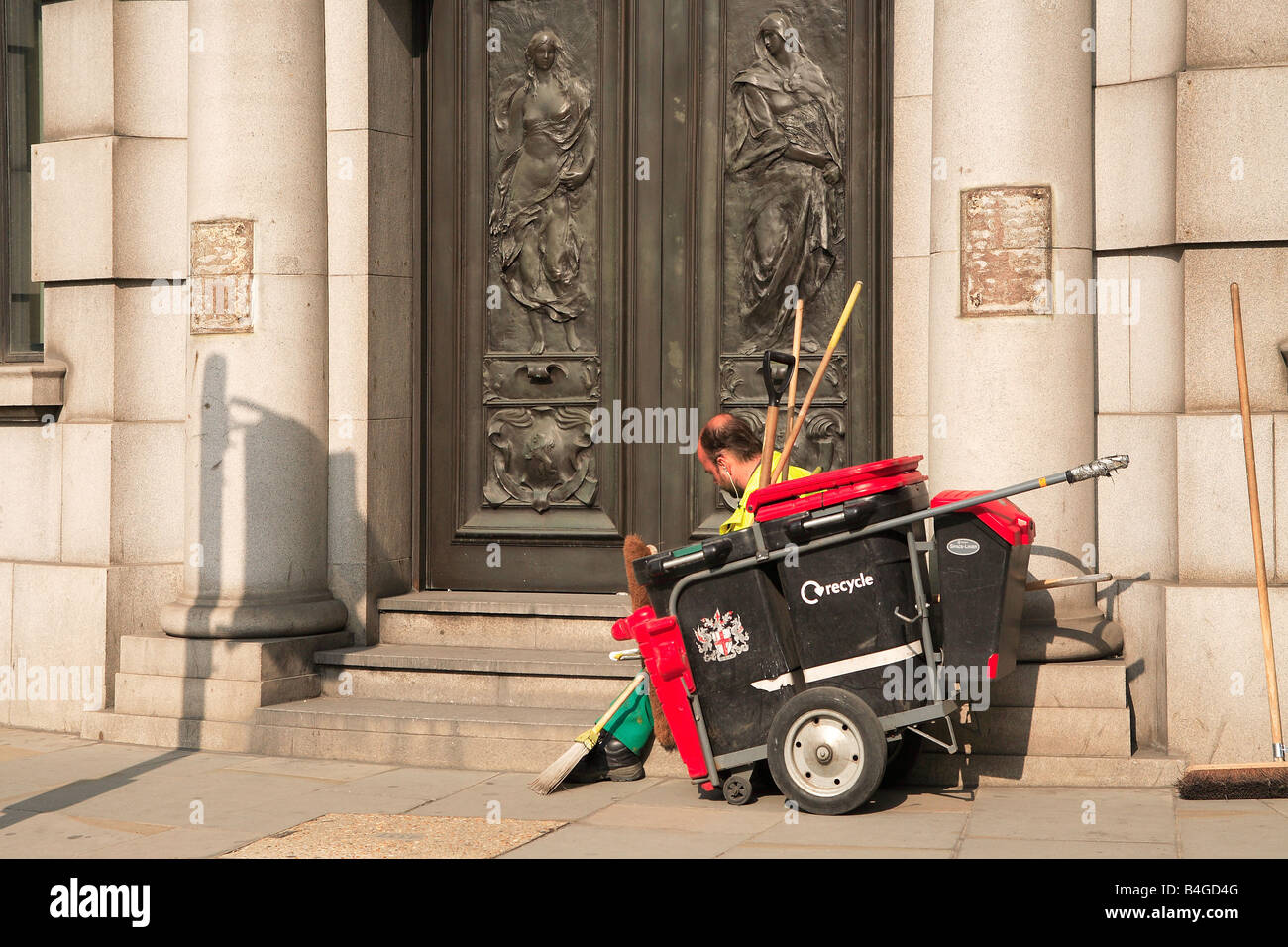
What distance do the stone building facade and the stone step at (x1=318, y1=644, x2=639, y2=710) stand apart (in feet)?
0.09

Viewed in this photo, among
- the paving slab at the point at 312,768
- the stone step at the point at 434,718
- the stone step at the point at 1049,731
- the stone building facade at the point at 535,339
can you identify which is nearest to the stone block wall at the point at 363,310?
the stone building facade at the point at 535,339

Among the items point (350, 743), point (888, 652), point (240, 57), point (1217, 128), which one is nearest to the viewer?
point (888, 652)

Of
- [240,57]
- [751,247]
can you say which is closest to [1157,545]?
[751,247]

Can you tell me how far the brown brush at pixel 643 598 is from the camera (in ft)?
22.5

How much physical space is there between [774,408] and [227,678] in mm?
3590

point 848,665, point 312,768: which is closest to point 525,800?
point 312,768

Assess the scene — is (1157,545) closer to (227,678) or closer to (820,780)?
(820,780)

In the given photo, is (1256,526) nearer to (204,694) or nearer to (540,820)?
(540,820)

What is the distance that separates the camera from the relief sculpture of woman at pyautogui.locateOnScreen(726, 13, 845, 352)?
8703 millimetres

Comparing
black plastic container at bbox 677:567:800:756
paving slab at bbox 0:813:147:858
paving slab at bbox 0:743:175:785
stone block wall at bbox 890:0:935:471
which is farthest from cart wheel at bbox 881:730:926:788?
paving slab at bbox 0:743:175:785

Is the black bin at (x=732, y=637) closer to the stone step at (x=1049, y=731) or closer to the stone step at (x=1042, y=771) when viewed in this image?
the stone step at (x=1042, y=771)

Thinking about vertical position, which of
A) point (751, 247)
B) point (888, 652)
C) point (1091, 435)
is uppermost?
point (751, 247)

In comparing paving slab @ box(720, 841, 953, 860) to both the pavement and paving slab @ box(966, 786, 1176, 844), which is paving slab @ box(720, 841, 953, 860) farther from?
paving slab @ box(966, 786, 1176, 844)

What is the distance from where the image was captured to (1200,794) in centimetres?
648
